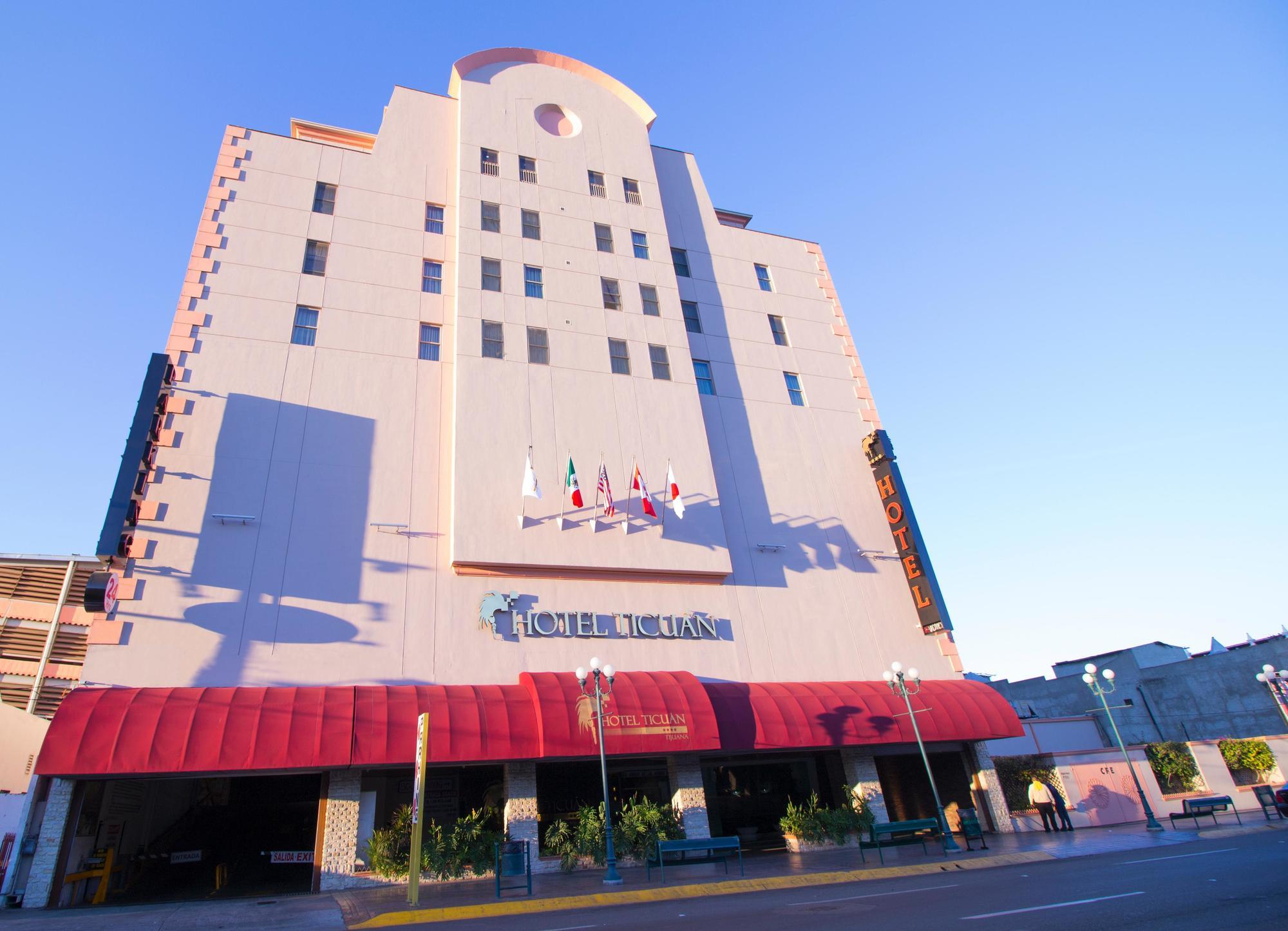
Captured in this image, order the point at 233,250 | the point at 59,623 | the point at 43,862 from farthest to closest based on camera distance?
1. the point at 233,250
2. the point at 59,623
3. the point at 43,862

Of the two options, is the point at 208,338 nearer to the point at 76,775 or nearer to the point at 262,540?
the point at 262,540

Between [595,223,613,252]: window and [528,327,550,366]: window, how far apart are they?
607 cm

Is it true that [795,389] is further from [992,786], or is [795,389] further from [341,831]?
[341,831]

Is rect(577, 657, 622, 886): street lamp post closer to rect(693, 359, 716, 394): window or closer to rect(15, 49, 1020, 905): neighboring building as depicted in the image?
rect(15, 49, 1020, 905): neighboring building

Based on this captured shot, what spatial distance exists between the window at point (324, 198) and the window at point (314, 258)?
1.71m

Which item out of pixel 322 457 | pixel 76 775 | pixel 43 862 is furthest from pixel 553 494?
pixel 43 862

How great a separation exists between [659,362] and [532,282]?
6.32 m

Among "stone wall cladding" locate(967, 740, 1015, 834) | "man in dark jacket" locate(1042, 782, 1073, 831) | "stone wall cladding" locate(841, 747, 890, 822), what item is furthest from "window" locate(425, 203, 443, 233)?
"man in dark jacket" locate(1042, 782, 1073, 831)

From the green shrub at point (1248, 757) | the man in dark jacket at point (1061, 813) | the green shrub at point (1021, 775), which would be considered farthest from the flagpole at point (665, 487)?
the green shrub at point (1248, 757)

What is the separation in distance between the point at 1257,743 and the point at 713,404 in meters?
27.3

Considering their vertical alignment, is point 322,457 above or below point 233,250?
below

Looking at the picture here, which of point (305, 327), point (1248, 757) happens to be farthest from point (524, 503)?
point (1248, 757)

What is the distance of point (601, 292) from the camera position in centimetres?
3031

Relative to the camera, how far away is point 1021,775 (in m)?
26.4
